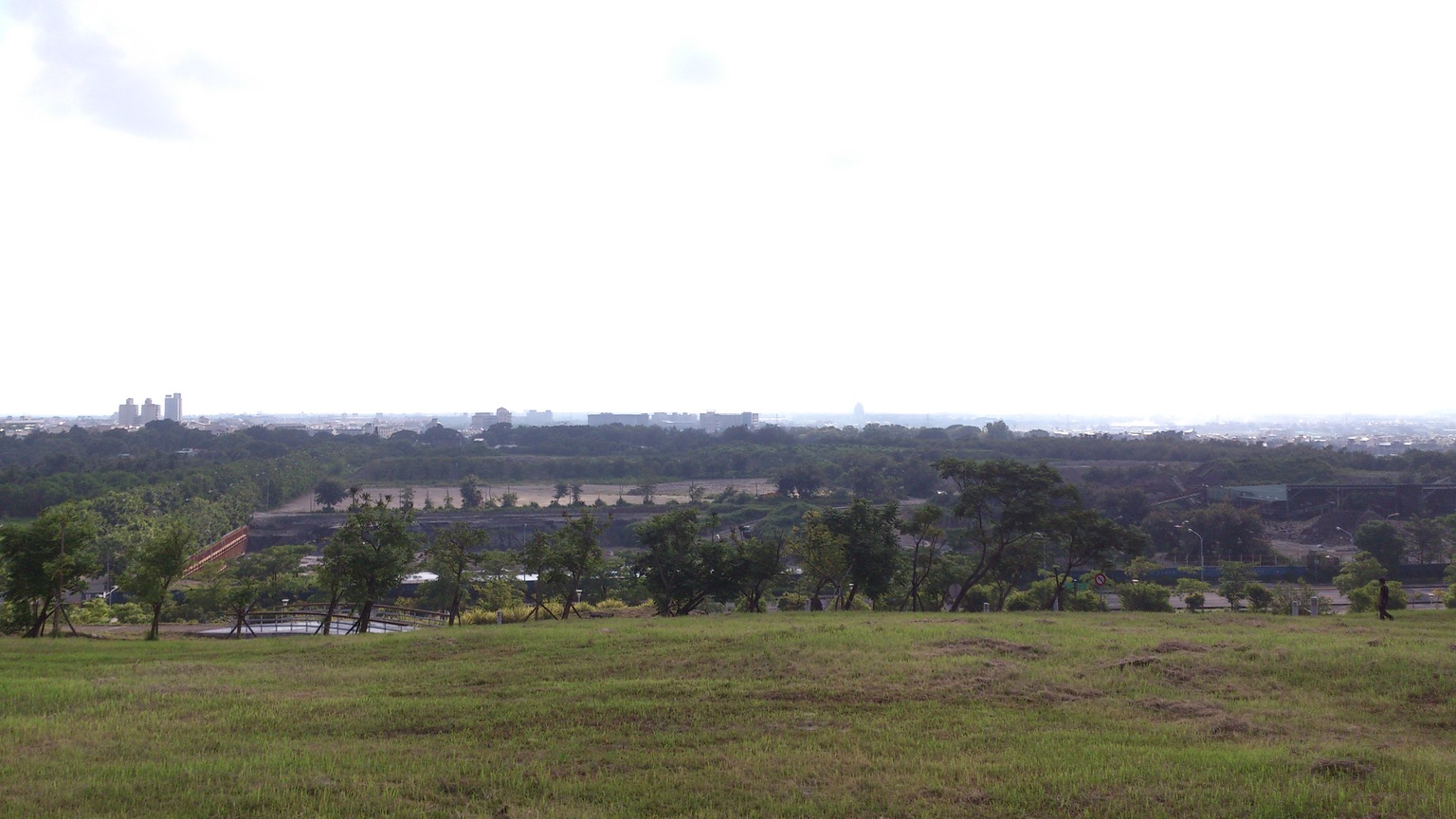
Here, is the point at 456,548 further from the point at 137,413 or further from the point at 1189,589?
the point at 137,413

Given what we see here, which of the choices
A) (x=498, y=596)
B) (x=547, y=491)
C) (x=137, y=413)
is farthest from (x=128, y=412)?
(x=498, y=596)

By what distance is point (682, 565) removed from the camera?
2028 centimetres

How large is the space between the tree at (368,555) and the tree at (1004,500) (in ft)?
47.2

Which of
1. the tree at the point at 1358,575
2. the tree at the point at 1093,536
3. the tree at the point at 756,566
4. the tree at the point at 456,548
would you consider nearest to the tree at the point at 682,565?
the tree at the point at 756,566

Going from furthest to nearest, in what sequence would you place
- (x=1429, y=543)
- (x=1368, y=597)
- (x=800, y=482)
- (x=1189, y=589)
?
(x=800, y=482), (x=1429, y=543), (x=1189, y=589), (x=1368, y=597)

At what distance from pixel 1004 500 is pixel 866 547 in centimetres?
523

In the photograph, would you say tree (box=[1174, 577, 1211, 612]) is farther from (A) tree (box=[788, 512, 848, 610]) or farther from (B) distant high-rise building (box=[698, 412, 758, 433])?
(B) distant high-rise building (box=[698, 412, 758, 433])

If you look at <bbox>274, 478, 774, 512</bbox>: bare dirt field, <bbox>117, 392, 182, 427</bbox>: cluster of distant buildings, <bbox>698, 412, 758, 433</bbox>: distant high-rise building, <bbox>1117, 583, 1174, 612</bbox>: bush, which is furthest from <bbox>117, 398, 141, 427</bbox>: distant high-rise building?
<bbox>1117, 583, 1174, 612</bbox>: bush

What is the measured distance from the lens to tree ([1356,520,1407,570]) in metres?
33.4

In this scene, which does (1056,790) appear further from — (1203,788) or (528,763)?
(528,763)

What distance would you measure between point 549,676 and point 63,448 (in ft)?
301

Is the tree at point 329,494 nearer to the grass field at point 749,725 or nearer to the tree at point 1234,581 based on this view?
the grass field at point 749,725

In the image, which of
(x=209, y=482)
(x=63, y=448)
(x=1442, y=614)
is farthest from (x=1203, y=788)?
(x=63, y=448)

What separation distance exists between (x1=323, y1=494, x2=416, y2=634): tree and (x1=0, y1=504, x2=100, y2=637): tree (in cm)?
425
